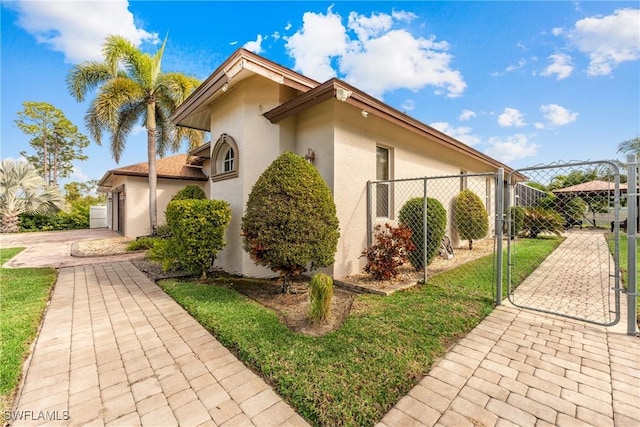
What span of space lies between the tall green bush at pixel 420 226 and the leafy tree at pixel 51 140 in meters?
32.0

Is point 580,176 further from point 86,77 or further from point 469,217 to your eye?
point 86,77

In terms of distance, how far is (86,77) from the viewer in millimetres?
11430

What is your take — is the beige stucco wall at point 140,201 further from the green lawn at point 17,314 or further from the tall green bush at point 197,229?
the tall green bush at point 197,229

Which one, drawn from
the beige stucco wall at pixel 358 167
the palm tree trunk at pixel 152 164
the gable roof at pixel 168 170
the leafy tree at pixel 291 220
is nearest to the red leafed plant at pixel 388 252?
the beige stucco wall at pixel 358 167

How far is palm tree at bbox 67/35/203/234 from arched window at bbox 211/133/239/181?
6.70m

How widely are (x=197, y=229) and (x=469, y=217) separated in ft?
28.7

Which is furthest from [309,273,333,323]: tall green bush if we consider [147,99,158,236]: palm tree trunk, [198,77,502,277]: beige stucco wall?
[147,99,158,236]: palm tree trunk

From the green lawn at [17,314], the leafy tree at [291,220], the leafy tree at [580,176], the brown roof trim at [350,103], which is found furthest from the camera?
the brown roof trim at [350,103]

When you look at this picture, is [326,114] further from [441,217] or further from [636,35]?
[636,35]

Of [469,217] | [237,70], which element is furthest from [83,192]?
[469,217]

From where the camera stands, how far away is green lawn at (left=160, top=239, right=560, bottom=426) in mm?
2143

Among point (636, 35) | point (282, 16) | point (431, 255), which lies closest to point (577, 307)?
point (431, 255)

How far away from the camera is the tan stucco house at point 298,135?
530 centimetres

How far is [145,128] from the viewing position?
13.0 meters
